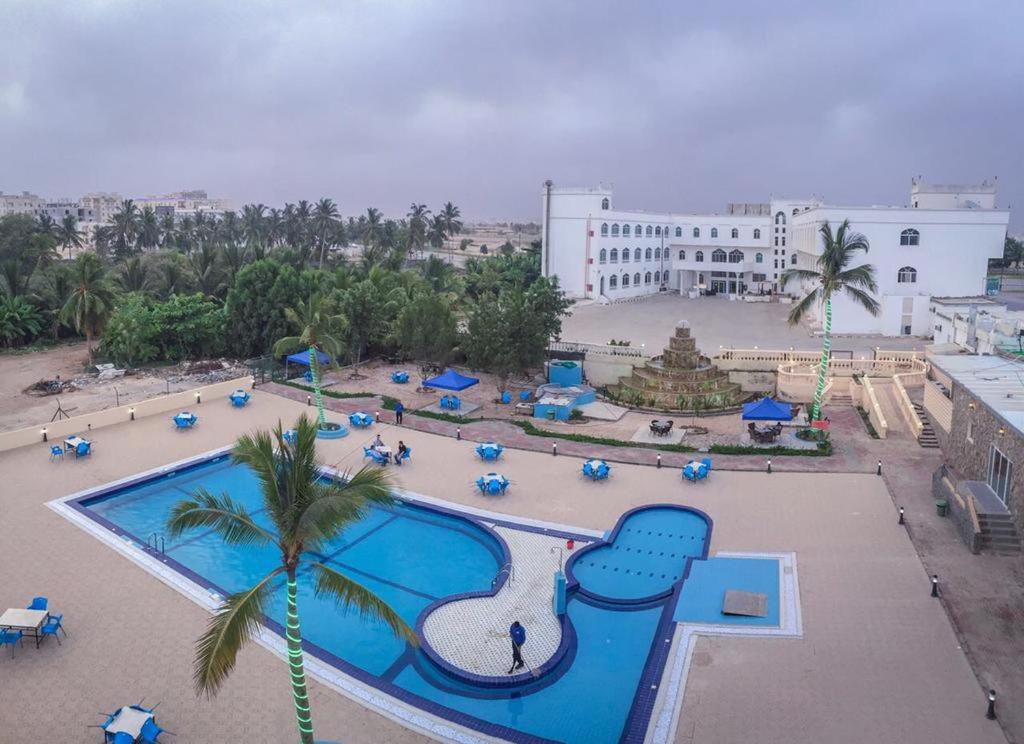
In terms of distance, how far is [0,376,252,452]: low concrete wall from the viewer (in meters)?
21.3

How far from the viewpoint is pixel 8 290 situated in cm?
3906

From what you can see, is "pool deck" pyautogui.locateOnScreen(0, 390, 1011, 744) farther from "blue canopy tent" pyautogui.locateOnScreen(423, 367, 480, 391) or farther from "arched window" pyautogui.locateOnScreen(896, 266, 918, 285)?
"arched window" pyautogui.locateOnScreen(896, 266, 918, 285)

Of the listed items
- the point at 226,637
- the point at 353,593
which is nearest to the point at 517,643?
the point at 353,593

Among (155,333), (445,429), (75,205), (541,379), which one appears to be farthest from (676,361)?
(75,205)

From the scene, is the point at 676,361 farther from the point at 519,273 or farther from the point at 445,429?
the point at 519,273

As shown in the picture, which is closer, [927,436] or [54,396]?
[927,436]

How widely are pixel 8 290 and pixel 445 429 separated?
29.5 metres

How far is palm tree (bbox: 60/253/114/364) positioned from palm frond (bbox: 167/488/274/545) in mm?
29700

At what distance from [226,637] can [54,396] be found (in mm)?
25735

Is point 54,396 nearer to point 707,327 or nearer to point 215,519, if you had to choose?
point 215,519

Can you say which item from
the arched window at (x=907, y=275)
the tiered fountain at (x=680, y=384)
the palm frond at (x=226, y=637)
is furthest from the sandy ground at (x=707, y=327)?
the palm frond at (x=226, y=637)

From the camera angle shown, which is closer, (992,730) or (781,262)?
(992,730)

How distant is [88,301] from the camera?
3312cm

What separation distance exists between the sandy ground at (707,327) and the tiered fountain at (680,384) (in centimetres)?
430
